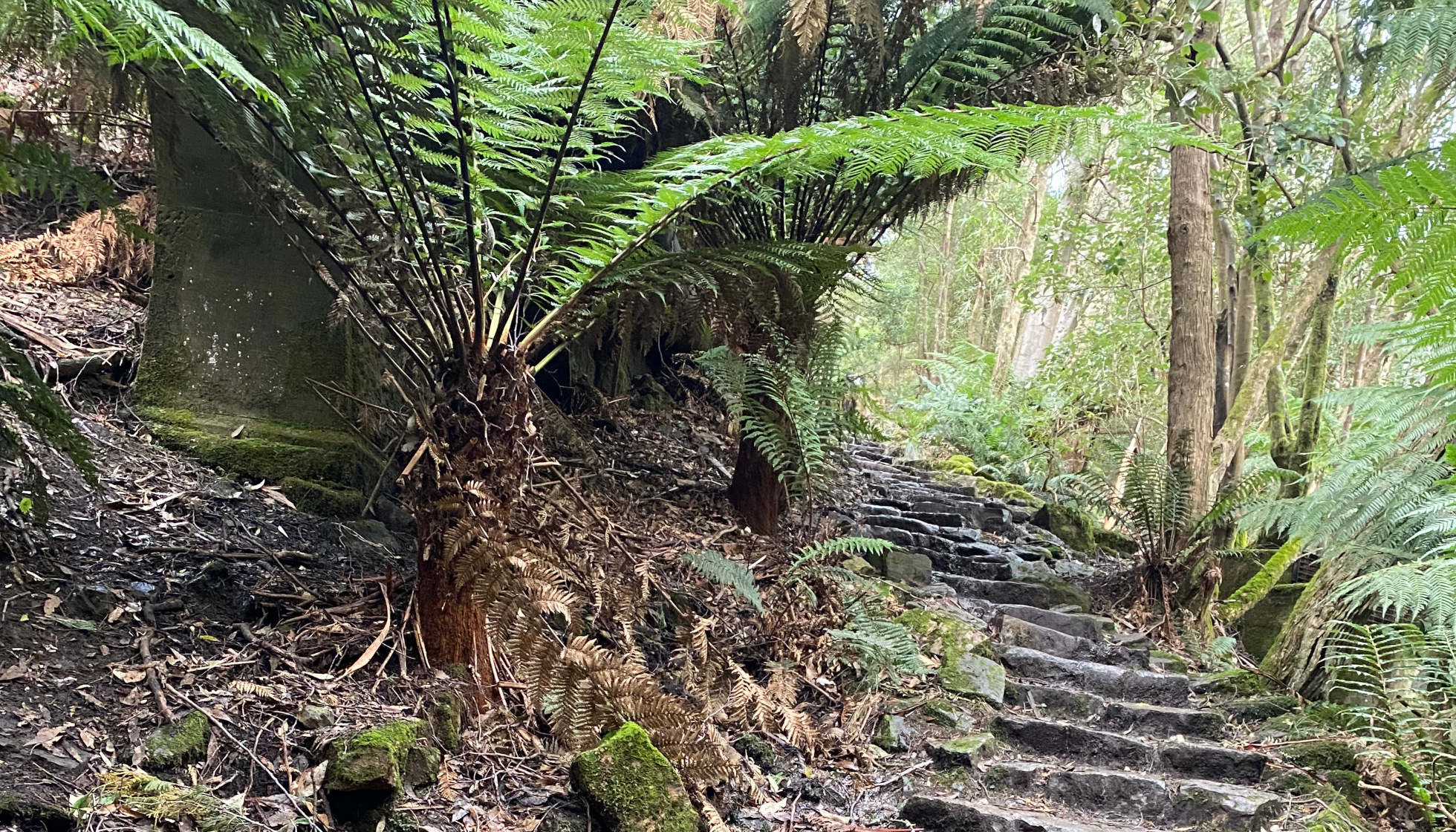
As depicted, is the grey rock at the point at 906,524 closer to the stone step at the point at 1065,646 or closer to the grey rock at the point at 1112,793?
the stone step at the point at 1065,646

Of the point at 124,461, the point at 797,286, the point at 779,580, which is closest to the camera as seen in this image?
the point at 124,461

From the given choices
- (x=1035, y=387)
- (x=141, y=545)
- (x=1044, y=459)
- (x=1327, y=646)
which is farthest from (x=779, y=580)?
(x=1035, y=387)

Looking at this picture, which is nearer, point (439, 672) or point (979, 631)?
point (439, 672)

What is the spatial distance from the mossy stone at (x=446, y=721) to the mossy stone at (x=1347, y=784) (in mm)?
2617

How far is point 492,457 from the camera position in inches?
69.4

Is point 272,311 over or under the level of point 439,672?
over

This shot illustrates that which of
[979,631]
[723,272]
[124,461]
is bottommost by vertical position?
[979,631]

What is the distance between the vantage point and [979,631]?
10.8 ft

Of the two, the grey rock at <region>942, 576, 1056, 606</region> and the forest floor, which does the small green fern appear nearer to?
the forest floor

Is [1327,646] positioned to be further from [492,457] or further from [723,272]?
[492,457]

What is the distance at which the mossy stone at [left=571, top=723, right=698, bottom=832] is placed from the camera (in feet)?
5.31

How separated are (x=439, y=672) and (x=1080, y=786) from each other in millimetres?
1993

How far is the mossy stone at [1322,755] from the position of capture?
2.58 m

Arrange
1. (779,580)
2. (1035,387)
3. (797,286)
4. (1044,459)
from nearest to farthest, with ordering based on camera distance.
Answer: (779,580)
(797,286)
(1044,459)
(1035,387)
